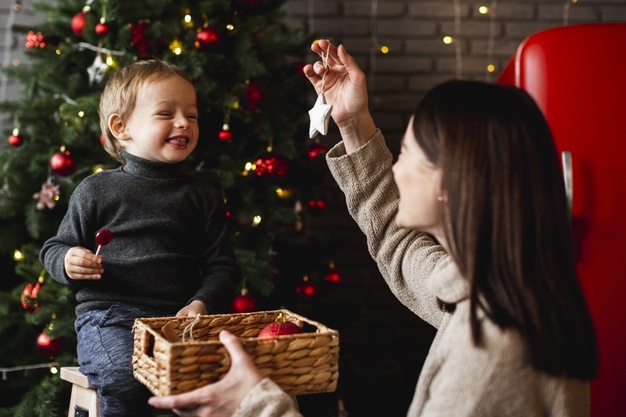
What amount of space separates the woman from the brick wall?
8.13 ft

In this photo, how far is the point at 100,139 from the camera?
8.66ft

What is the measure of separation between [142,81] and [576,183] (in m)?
1.44

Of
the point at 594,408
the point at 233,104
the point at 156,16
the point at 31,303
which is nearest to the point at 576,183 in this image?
the point at 594,408

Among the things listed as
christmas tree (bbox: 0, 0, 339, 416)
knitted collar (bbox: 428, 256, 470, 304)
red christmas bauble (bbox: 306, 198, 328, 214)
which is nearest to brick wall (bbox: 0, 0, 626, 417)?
red christmas bauble (bbox: 306, 198, 328, 214)

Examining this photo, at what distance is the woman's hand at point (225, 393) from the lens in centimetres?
120

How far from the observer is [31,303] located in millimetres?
2480

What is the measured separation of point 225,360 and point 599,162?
1.69m

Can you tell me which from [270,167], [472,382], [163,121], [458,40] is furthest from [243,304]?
[458,40]

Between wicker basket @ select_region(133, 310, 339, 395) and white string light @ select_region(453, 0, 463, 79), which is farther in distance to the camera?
white string light @ select_region(453, 0, 463, 79)

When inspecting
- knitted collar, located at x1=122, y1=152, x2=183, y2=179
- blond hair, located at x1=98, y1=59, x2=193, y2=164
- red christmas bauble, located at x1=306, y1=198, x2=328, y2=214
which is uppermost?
blond hair, located at x1=98, y1=59, x2=193, y2=164

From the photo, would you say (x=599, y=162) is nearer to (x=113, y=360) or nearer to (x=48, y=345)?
(x=113, y=360)

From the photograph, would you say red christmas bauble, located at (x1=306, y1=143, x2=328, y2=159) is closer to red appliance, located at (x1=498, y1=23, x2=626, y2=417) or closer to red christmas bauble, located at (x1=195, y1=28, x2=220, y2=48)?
red christmas bauble, located at (x1=195, y1=28, x2=220, y2=48)

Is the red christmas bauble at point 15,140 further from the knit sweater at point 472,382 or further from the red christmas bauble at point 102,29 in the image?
the knit sweater at point 472,382

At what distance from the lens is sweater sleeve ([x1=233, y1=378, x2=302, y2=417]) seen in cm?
117
